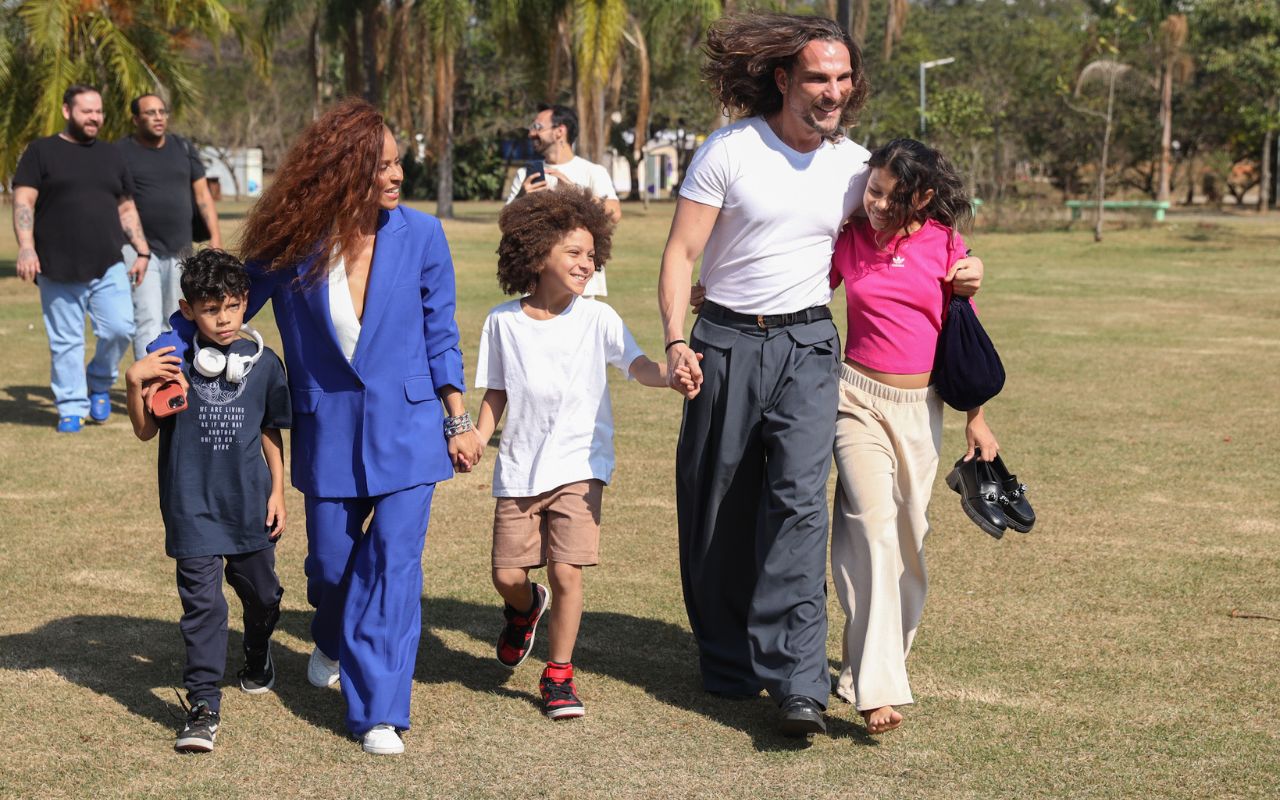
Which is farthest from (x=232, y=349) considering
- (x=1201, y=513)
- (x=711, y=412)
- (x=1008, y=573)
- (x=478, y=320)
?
(x=478, y=320)

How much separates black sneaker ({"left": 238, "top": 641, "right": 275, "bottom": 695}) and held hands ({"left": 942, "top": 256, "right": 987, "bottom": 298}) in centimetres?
243

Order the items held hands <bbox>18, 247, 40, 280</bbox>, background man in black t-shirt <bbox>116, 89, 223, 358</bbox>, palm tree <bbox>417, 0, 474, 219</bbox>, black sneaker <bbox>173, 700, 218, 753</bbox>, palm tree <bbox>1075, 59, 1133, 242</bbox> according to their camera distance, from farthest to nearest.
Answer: palm tree <bbox>417, 0, 474, 219</bbox>, palm tree <bbox>1075, 59, 1133, 242</bbox>, background man in black t-shirt <bbox>116, 89, 223, 358</bbox>, held hands <bbox>18, 247, 40, 280</bbox>, black sneaker <bbox>173, 700, 218, 753</bbox>

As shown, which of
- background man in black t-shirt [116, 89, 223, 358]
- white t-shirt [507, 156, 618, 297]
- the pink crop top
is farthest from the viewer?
background man in black t-shirt [116, 89, 223, 358]

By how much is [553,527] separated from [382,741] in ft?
2.80

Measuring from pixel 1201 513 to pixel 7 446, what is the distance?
22.2 feet

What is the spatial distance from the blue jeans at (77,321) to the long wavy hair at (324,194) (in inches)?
221

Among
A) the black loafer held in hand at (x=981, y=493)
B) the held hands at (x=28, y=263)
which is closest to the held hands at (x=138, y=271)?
the held hands at (x=28, y=263)

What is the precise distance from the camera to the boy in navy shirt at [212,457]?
435 centimetres

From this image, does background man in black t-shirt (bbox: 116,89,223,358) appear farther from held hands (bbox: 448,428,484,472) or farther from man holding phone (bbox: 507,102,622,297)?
held hands (bbox: 448,428,484,472)

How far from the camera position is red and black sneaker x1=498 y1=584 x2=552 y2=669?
16.4ft

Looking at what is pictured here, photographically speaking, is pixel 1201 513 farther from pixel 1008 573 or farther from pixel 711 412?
pixel 711 412

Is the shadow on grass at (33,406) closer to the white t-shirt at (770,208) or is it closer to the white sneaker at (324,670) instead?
the white sneaker at (324,670)

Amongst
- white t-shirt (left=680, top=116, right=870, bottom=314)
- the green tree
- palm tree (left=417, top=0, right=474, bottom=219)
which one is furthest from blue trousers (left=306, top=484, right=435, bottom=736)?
the green tree

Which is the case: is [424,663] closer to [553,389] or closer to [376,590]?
Result: [376,590]
